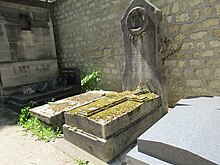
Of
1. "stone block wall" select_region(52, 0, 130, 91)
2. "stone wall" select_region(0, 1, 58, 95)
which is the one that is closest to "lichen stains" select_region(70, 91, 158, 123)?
"stone block wall" select_region(52, 0, 130, 91)

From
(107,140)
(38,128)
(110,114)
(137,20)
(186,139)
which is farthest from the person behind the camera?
(38,128)

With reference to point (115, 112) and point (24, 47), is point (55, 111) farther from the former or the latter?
point (24, 47)

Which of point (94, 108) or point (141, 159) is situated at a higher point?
point (94, 108)

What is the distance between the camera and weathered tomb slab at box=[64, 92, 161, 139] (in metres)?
1.97

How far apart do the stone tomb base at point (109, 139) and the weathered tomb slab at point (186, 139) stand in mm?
568

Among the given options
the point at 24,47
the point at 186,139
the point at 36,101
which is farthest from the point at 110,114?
the point at 24,47

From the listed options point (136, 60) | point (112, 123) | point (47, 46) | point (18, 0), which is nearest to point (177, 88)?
point (136, 60)

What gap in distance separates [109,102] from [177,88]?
1.65 m

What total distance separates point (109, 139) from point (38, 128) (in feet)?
5.41

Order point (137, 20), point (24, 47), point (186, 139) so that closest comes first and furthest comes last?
point (186, 139) → point (137, 20) → point (24, 47)

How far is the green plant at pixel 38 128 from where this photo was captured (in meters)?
2.71

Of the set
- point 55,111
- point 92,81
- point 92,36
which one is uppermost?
point 92,36

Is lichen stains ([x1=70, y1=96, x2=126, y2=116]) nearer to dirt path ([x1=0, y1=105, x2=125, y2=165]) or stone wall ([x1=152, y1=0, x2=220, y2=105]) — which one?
dirt path ([x1=0, y1=105, x2=125, y2=165])

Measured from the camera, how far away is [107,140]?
194 cm
